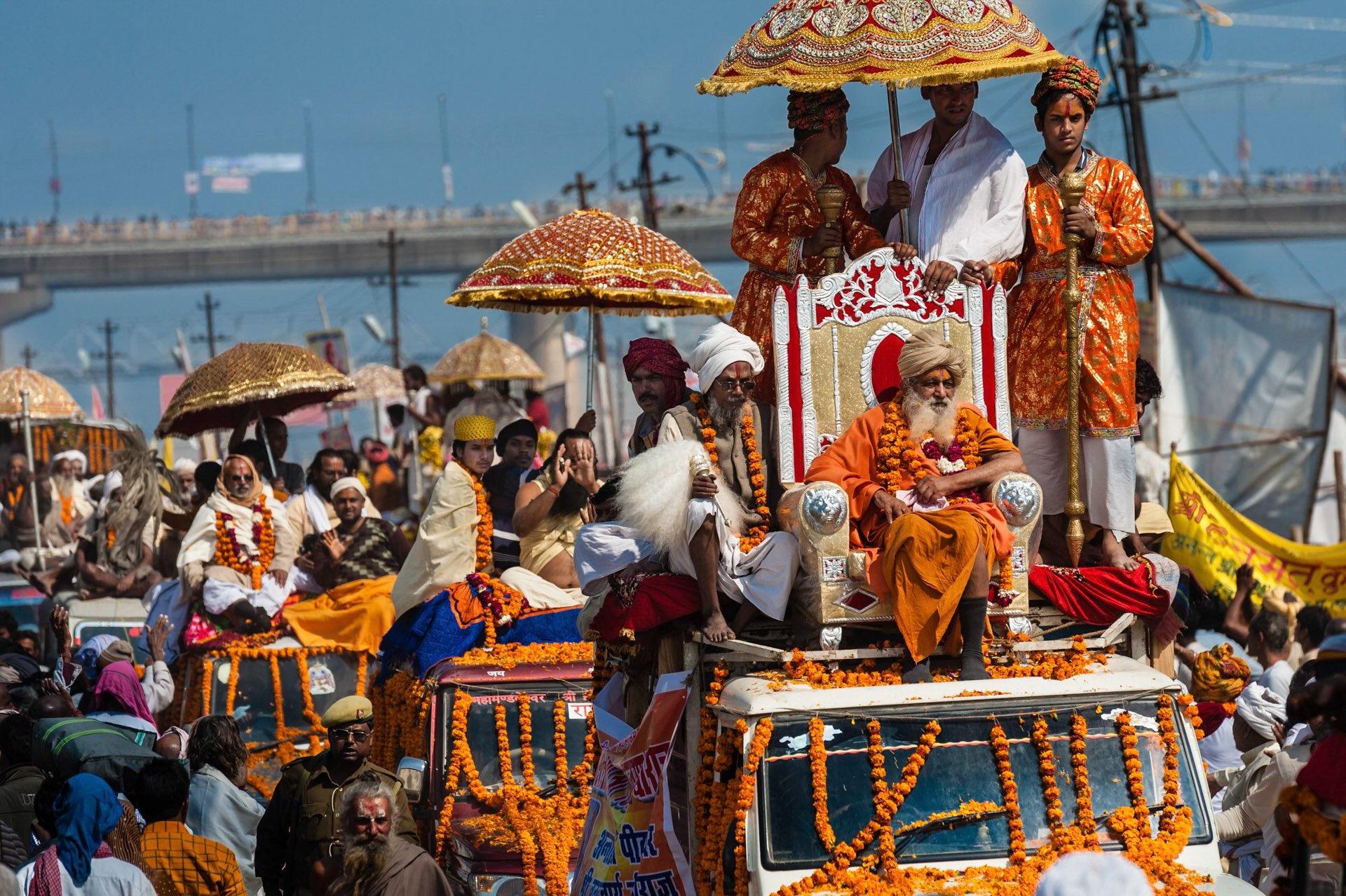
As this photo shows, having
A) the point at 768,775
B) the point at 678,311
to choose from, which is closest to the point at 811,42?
the point at 768,775

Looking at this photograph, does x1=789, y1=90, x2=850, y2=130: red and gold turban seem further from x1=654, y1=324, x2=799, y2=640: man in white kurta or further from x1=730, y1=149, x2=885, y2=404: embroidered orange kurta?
x1=654, y1=324, x2=799, y2=640: man in white kurta

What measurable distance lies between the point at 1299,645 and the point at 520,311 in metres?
6.36

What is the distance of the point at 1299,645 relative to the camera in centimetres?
1298

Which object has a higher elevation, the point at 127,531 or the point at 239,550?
the point at 239,550

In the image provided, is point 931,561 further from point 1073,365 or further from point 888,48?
point 888,48

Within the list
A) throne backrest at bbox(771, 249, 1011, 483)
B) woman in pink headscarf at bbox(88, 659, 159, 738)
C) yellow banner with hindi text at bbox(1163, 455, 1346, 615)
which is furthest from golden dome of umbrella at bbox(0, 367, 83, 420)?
throne backrest at bbox(771, 249, 1011, 483)

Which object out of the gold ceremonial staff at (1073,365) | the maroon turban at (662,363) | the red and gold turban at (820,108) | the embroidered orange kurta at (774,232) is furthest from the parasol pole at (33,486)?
the gold ceremonial staff at (1073,365)

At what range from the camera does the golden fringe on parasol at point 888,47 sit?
8188 millimetres

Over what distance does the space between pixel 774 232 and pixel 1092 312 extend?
162 centimetres

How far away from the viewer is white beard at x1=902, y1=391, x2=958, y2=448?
→ 753 cm

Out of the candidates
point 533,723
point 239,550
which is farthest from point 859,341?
point 239,550

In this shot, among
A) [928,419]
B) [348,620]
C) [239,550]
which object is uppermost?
[928,419]

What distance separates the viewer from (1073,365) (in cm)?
855

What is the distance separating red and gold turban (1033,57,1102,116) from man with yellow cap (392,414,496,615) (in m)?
4.47
